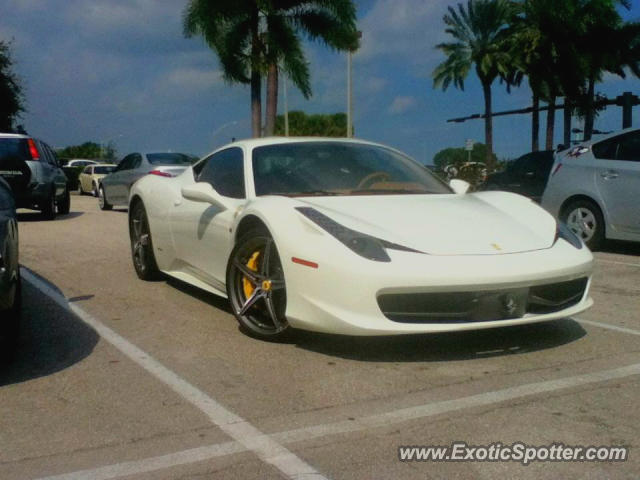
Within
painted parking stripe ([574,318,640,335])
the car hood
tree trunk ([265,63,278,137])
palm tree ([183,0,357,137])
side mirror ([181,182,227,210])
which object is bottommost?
painted parking stripe ([574,318,640,335])

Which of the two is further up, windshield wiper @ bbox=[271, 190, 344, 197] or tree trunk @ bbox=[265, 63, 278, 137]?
tree trunk @ bbox=[265, 63, 278, 137]

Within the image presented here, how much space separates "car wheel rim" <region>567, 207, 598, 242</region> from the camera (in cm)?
984

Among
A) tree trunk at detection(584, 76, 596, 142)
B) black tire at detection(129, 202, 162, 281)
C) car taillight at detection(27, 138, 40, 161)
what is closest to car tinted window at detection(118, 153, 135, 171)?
car taillight at detection(27, 138, 40, 161)

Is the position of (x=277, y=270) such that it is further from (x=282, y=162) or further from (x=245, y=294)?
(x=282, y=162)

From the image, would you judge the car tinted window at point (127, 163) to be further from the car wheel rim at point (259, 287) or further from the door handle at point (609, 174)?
the car wheel rim at point (259, 287)

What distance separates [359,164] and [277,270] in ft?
3.96

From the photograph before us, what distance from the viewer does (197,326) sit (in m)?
5.55

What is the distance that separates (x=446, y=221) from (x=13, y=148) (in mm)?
11857

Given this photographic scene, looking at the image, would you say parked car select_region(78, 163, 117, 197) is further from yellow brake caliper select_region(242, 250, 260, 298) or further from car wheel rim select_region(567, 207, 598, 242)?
yellow brake caliper select_region(242, 250, 260, 298)

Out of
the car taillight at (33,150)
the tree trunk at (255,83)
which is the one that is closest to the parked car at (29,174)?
the car taillight at (33,150)

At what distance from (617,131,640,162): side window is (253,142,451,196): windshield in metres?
4.42

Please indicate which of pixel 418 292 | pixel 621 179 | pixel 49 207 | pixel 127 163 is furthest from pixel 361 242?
pixel 127 163

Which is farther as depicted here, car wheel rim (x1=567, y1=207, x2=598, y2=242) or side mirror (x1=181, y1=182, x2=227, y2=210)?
car wheel rim (x1=567, y1=207, x2=598, y2=242)

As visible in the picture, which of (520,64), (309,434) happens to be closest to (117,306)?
(309,434)
